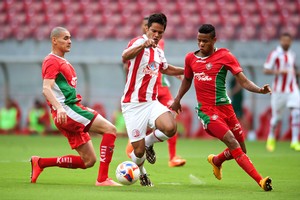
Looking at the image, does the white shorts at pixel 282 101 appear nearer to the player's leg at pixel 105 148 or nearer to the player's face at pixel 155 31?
the player's face at pixel 155 31

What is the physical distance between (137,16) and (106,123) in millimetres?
15213

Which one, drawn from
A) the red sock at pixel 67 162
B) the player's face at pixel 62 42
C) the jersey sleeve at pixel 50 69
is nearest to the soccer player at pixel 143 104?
the red sock at pixel 67 162

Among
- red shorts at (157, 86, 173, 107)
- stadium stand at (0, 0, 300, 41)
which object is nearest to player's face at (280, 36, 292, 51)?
red shorts at (157, 86, 173, 107)

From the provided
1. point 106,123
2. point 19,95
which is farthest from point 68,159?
point 19,95

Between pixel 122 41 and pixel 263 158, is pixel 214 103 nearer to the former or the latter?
pixel 263 158

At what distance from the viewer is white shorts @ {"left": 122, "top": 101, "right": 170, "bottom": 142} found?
31.1 feet

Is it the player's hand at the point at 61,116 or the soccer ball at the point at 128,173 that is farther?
the soccer ball at the point at 128,173

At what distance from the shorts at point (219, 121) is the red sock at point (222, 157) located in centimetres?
24

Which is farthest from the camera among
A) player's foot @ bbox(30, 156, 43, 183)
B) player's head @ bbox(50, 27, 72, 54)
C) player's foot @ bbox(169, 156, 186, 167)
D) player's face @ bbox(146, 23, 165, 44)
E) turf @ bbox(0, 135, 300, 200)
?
player's foot @ bbox(169, 156, 186, 167)

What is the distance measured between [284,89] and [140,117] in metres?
7.46

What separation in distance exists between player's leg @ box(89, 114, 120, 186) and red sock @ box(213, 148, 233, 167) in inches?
57.9

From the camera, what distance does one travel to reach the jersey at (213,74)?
9312 mm

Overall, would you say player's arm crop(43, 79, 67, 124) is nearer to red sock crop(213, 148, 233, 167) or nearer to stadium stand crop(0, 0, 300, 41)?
red sock crop(213, 148, 233, 167)

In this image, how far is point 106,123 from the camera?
9.25 metres
